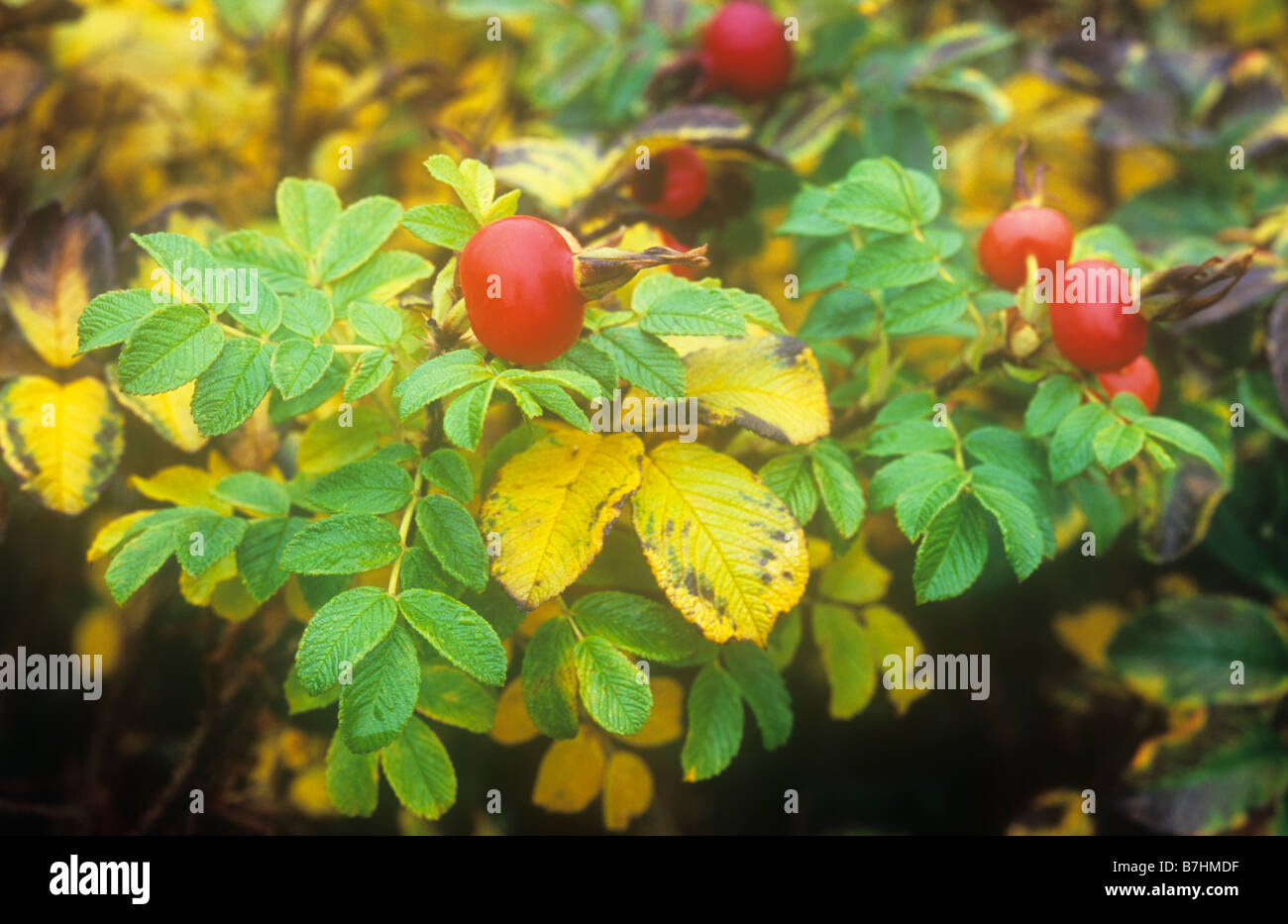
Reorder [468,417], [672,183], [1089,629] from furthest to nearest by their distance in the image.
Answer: [1089,629] → [672,183] → [468,417]

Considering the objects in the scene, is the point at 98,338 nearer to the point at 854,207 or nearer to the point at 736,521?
the point at 736,521

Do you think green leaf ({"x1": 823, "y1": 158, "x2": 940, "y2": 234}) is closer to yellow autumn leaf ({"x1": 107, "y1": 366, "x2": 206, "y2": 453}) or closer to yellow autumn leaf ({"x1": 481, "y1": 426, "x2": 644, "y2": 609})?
yellow autumn leaf ({"x1": 481, "y1": 426, "x2": 644, "y2": 609})

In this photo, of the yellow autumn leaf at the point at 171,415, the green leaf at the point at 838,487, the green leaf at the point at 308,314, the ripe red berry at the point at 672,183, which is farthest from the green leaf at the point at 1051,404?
the yellow autumn leaf at the point at 171,415

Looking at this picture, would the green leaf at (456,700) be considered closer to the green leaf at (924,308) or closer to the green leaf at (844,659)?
the green leaf at (844,659)

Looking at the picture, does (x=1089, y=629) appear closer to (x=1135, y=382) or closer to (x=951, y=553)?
(x=1135, y=382)

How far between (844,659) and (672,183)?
43 cm

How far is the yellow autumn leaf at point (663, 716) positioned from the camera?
0.75 metres

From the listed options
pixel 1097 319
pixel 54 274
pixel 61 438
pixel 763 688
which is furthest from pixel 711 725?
pixel 54 274

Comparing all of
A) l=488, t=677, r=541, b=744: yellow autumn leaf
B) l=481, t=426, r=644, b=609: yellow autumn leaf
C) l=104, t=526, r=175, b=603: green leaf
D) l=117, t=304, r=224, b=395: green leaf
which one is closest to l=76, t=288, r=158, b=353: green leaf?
l=117, t=304, r=224, b=395: green leaf

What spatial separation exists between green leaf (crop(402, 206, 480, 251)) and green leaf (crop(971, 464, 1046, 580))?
0.35 meters

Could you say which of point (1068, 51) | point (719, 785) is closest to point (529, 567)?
point (719, 785)

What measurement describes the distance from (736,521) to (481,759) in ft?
1.79

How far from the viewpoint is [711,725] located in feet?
2.17

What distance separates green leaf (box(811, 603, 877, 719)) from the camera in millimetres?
732
